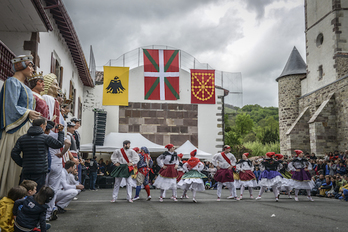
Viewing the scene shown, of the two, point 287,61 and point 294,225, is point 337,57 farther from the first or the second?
point 294,225

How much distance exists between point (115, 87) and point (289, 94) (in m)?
15.5

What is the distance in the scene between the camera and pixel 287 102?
29.2 metres

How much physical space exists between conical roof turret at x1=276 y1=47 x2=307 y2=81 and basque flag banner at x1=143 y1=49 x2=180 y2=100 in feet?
41.6

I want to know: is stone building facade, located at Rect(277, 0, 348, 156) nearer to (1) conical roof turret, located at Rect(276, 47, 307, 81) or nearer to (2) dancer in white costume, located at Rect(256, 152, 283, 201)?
(1) conical roof turret, located at Rect(276, 47, 307, 81)

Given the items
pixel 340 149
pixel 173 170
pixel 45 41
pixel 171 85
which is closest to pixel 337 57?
pixel 340 149

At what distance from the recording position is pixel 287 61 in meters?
31.7

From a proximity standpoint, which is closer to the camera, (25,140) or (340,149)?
(25,140)

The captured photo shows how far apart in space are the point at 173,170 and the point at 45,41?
666 centimetres

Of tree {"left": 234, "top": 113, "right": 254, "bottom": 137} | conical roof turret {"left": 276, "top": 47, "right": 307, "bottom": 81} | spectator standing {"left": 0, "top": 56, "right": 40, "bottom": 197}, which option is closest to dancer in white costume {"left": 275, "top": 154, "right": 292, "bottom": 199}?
spectator standing {"left": 0, "top": 56, "right": 40, "bottom": 197}

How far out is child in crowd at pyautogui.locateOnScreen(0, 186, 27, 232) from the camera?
4445 mm

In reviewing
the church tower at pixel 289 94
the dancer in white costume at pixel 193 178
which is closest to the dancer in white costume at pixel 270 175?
the dancer in white costume at pixel 193 178

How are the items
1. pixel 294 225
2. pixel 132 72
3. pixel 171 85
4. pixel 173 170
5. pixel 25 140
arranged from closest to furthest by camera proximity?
pixel 25 140, pixel 294 225, pixel 173 170, pixel 171 85, pixel 132 72

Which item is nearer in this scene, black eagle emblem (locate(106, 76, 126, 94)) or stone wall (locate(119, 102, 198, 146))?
black eagle emblem (locate(106, 76, 126, 94))

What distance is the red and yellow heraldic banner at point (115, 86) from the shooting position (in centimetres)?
2189
